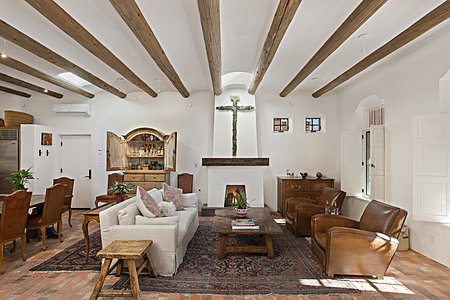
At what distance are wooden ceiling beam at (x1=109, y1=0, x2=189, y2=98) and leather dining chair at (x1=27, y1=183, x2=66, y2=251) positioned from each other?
2.51 meters

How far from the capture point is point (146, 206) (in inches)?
154

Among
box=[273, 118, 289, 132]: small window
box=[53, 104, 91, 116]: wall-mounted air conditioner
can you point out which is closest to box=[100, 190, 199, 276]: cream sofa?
box=[273, 118, 289, 132]: small window

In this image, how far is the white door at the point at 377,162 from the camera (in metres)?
5.32

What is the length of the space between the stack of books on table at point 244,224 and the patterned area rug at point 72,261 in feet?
5.90

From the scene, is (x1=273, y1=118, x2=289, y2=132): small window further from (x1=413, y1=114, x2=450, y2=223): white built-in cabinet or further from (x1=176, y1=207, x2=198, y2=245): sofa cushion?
(x1=413, y1=114, x2=450, y2=223): white built-in cabinet

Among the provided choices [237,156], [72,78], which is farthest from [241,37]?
[72,78]

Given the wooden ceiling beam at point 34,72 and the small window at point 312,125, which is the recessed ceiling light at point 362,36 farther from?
the wooden ceiling beam at point 34,72

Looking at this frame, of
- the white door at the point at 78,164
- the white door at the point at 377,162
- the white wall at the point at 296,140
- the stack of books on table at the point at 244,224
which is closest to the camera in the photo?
the stack of books on table at the point at 244,224

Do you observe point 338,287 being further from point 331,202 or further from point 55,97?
point 55,97

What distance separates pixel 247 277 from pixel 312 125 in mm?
5119

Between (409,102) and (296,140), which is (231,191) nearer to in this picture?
(296,140)

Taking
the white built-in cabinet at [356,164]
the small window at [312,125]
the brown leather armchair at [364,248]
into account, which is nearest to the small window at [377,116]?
the white built-in cabinet at [356,164]

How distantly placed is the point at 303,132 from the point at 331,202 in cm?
271

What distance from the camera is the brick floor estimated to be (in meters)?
3.04
